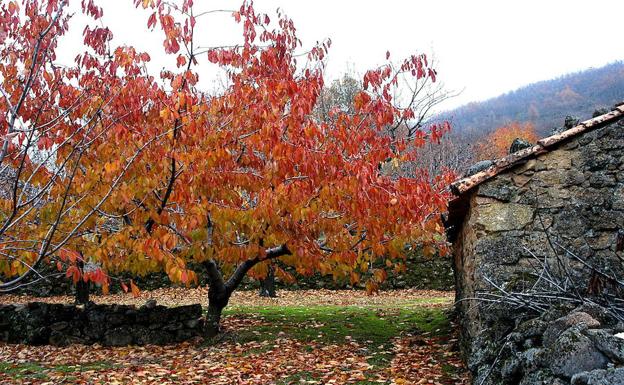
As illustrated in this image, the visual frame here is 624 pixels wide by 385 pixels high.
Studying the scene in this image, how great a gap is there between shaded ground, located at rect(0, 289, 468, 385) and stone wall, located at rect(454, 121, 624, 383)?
1531 millimetres

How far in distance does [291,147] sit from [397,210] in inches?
69.0

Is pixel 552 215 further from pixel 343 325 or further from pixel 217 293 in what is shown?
pixel 217 293

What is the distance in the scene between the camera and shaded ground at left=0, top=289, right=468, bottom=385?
704cm

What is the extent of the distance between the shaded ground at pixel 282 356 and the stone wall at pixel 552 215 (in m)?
1.53

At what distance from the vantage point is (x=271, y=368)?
292 inches

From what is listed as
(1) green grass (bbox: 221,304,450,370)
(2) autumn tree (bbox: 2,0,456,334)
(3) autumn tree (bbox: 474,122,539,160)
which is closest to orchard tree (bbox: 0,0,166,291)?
(2) autumn tree (bbox: 2,0,456,334)

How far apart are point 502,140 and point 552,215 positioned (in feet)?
127

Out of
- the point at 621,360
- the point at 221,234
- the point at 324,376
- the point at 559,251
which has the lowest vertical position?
the point at 324,376

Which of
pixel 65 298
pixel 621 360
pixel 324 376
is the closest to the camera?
pixel 621 360

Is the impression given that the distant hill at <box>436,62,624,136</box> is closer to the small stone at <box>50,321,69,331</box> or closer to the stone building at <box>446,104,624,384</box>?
the small stone at <box>50,321,69,331</box>

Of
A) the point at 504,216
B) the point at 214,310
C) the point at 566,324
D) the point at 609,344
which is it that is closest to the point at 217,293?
the point at 214,310

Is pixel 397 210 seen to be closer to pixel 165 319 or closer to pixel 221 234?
pixel 221 234

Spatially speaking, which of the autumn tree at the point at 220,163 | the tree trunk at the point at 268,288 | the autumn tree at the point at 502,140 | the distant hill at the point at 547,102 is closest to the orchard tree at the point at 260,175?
the autumn tree at the point at 220,163

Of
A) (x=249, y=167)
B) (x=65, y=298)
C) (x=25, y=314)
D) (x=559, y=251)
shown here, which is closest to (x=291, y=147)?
(x=249, y=167)
